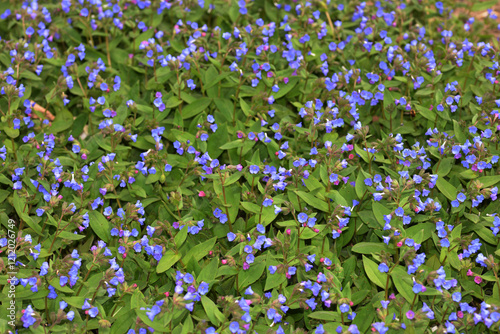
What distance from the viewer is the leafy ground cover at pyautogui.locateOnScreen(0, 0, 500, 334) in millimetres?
3611

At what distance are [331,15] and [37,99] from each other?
3315 mm

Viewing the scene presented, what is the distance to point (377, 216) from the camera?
396 cm

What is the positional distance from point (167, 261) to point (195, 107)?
1647mm

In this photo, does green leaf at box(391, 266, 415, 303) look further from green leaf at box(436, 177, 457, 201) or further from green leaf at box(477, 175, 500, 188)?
green leaf at box(477, 175, 500, 188)

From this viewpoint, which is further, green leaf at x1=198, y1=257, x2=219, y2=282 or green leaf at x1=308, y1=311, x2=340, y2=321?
green leaf at x1=198, y1=257, x2=219, y2=282

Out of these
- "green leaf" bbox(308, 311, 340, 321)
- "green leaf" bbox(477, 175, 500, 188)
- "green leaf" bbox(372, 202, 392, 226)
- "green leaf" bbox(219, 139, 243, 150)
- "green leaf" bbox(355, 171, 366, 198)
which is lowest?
"green leaf" bbox(308, 311, 340, 321)

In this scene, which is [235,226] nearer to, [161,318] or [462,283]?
[161,318]

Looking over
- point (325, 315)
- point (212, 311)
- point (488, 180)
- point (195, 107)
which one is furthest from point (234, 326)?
point (488, 180)

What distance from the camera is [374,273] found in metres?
3.78

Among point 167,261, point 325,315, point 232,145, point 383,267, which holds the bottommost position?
point 325,315

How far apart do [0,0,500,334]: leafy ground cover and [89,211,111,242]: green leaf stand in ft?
0.06

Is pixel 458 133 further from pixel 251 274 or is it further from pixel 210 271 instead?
pixel 210 271

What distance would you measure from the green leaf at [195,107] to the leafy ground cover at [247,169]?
0.27 ft

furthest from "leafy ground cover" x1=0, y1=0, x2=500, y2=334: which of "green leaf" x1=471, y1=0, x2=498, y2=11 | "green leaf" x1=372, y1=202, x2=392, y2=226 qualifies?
"green leaf" x1=471, y1=0, x2=498, y2=11
